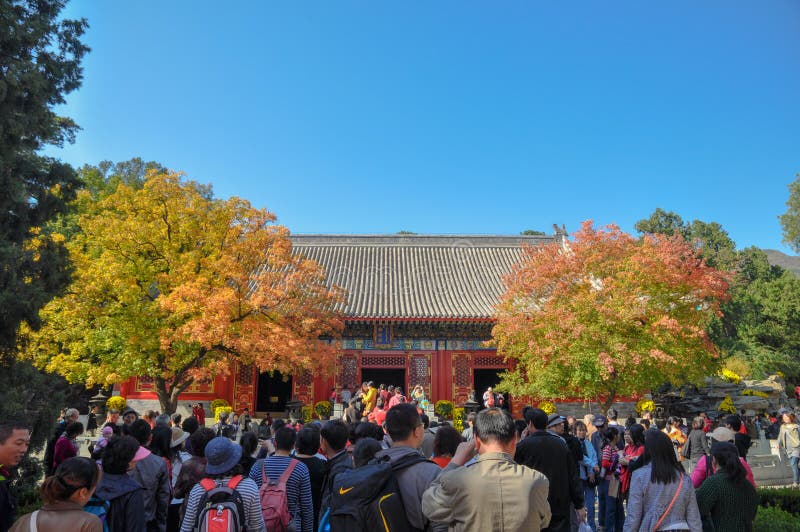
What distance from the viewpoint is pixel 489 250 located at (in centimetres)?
3016

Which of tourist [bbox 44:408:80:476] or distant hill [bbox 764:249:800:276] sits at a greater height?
distant hill [bbox 764:249:800:276]

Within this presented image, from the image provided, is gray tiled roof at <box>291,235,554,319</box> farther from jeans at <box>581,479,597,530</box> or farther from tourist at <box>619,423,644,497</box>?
tourist at <box>619,423,644,497</box>

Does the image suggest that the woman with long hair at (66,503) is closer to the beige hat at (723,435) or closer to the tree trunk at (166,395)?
the beige hat at (723,435)

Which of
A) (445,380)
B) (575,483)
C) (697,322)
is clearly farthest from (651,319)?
(575,483)

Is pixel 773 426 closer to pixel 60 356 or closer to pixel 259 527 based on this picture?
pixel 259 527

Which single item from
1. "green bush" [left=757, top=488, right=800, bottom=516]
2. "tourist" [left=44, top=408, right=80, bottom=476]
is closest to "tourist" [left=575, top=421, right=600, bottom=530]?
"green bush" [left=757, top=488, right=800, bottom=516]

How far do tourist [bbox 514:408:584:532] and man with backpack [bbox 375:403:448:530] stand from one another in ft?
5.64

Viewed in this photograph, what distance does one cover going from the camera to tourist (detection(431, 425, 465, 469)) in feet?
12.0

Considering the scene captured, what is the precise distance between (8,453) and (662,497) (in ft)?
15.8

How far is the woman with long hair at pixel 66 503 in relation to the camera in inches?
112

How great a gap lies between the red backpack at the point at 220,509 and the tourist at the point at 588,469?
4.65m

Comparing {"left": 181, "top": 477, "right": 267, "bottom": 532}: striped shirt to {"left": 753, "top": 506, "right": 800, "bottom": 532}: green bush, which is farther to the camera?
{"left": 753, "top": 506, "right": 800, "bottom": 532}: green bush

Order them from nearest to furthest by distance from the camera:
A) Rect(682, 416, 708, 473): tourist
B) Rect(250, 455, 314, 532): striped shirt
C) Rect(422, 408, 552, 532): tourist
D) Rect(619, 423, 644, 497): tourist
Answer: Rect(422, 408, 552, 532): tourist → Rect(250, 455, 314, 532): striped shirt → Rect(619, 423, 644, 497): tourist → Rect(682, 416, 708, 473): tourist

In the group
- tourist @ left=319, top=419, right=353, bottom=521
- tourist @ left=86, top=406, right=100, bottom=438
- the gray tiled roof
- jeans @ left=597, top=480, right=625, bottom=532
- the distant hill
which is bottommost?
jeans @ left=597, top=480, right=625, bottom=532
